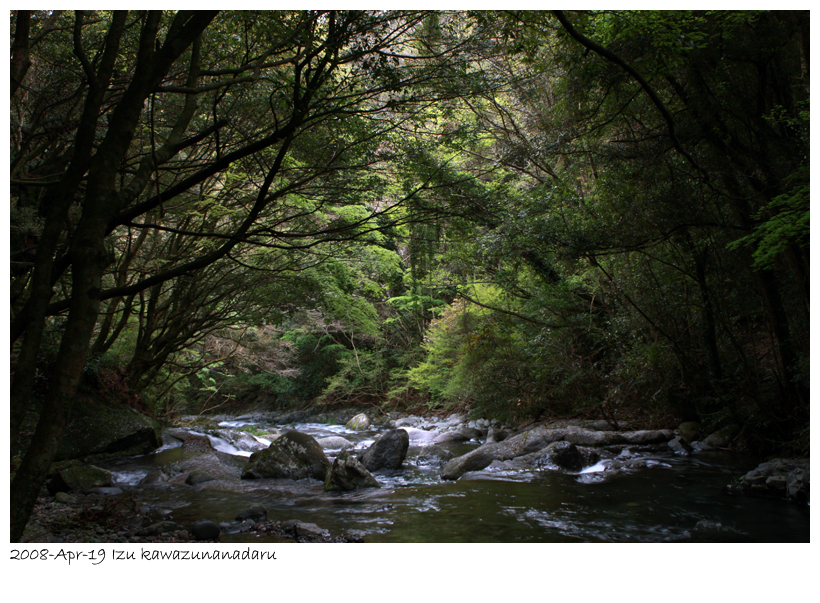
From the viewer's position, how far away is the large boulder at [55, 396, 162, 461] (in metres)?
7.28

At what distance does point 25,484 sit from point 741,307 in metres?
8.25

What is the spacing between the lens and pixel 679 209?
589 cm

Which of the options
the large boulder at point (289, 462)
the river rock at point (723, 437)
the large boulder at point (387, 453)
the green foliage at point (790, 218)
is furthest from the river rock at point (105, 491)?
the river rock at point (723, 437)

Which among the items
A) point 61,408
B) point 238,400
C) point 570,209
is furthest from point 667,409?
point 238,400

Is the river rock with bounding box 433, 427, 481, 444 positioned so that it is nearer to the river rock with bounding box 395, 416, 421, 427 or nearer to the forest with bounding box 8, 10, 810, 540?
the forest with bounding box 8, 10, 810, 540

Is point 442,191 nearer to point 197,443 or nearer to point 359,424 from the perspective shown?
point 197,443

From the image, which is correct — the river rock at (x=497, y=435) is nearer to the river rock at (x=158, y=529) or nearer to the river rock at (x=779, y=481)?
the river rock at (x=779, y=481)

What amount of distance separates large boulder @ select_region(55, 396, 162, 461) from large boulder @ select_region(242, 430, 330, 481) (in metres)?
2.63

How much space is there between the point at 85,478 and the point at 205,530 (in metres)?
3.04

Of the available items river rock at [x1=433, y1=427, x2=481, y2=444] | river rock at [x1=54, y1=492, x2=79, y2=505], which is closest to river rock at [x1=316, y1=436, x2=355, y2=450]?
river rock at [x1=433, y1=427, x2=481, y2=444]

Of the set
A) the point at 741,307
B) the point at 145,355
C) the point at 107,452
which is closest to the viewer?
the point at 741,307

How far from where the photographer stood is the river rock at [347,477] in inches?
242

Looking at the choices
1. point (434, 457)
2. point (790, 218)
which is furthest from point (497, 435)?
point (790, 218)
